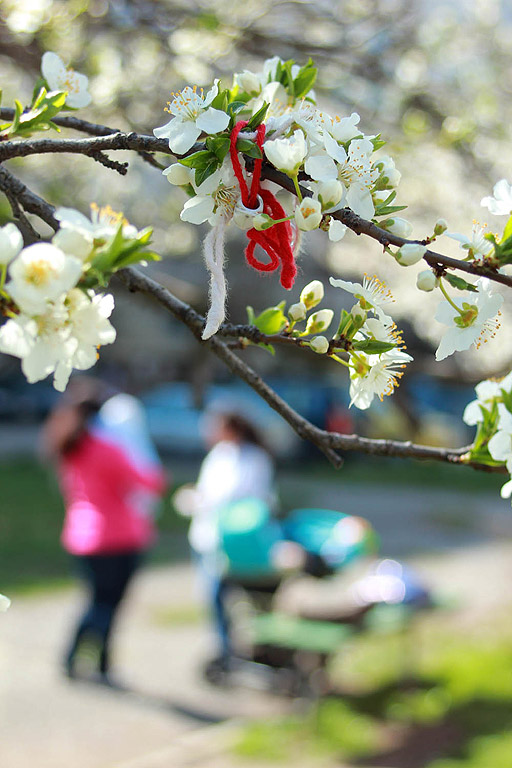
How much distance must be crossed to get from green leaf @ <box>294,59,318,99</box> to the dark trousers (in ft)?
13.8

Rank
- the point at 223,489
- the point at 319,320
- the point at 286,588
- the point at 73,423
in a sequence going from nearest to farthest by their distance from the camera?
1. the point at 319,320
2. the point at 73,423
3. the point at 223,489
4. the point at 286,588

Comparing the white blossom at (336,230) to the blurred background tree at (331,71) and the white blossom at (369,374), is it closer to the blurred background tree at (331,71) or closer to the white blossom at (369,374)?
the white blossom at (369,374)

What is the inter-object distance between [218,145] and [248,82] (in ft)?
0.75

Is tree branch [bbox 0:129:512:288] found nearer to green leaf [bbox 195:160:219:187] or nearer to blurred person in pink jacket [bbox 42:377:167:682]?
green leaf [bbox 195:160:219:187]

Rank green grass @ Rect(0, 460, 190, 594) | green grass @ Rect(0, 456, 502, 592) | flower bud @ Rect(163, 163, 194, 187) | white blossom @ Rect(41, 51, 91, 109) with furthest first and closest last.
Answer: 1. green grass @ Rect(0, 456, 502, 592)
2. green grass @ Rect(0, 460, 190, 594)
3. white blossom @ Rect(41, 51, 91, 109)
4. flower bud @ Rect(163, 163, 194, 187)

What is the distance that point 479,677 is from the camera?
5.18 m

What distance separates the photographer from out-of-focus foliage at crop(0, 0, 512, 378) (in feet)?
12.7

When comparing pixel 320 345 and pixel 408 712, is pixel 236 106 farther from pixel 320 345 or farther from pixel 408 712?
pixel 408 712

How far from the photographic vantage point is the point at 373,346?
3.68ft

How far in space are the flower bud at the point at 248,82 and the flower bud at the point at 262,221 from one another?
0.28m

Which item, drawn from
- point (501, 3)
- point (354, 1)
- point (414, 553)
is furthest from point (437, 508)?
point (354, 1)

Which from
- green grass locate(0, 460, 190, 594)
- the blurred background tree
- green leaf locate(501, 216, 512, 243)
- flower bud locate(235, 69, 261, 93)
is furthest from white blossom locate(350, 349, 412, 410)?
green grass locate(0, 460, 190, 594)

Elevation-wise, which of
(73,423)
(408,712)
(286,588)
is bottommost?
(408,712)

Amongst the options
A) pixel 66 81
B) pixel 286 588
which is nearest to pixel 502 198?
pixel 66 81
